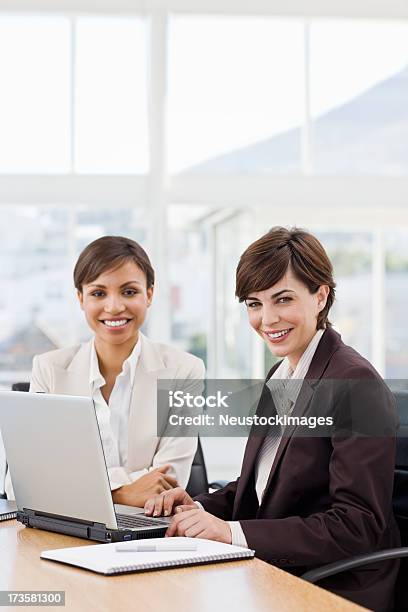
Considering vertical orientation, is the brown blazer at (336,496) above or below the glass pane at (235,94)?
below

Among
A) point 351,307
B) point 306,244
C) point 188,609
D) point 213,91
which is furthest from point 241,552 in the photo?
point 351,307

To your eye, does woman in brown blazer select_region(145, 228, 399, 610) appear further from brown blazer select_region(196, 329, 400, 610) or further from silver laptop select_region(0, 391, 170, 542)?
silver laptop select_region(0, 391, 170, 542)

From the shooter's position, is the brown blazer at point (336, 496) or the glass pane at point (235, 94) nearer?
the brown blazer at point (336, 496)

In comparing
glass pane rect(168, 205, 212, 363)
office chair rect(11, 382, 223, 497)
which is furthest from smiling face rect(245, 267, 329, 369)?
glass pane rect(168, 205, 212, 363)

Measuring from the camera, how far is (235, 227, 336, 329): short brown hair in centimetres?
248

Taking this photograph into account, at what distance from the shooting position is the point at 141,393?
3150 mm

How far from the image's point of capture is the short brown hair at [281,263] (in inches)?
97.7

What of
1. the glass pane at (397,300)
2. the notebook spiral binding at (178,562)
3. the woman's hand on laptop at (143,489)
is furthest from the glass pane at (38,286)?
the notebook spiral binding at (178,562)

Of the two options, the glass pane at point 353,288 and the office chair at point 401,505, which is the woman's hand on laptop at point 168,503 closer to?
the office chair at point 401,505

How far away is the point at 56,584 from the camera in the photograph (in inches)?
71.0

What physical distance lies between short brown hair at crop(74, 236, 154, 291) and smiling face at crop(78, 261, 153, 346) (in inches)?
0.7

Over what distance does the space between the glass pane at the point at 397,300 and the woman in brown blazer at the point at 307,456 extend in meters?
4.74

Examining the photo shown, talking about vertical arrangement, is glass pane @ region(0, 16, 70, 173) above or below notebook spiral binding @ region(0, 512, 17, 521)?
above

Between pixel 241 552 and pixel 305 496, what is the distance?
39cm
